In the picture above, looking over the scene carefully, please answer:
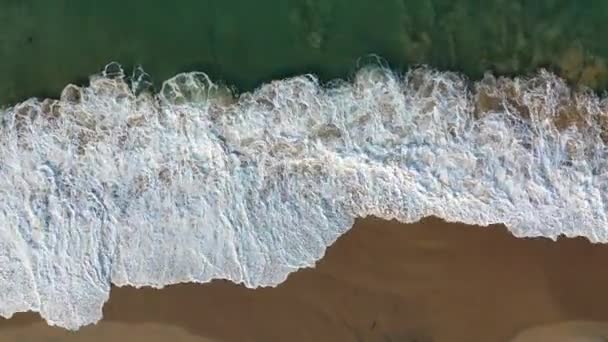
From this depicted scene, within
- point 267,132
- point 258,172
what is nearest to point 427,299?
point 258,172

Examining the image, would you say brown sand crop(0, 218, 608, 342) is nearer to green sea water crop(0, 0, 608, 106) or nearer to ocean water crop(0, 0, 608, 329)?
ocean water crop(0, 0, 608, 329)

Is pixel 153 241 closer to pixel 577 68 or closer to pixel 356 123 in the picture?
pixel 356 123

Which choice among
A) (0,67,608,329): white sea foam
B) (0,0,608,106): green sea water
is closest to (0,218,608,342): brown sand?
(0,67,608,329): white sea foam

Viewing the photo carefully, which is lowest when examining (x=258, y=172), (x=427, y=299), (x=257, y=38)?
(x=427, y=299)

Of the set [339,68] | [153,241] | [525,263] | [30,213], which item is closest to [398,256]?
[525,263]

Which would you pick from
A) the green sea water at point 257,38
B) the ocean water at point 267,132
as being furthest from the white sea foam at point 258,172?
the green sea water at point 257,38

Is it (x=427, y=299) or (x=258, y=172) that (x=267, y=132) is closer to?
(x=258, y=172)

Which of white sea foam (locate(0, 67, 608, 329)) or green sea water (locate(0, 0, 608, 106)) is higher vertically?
green sea water (locate(0, 0, 608, 106))
